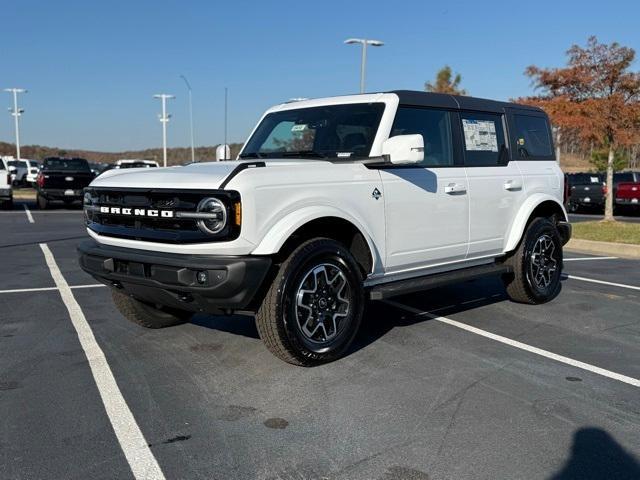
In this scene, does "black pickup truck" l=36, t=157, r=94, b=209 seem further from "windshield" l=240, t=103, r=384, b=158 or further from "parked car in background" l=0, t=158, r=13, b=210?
"windshield" l=240, t=103, r=384, b=158

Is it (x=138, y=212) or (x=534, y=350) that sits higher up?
(x=138, y=212)

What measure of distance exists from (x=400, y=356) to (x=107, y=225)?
2.41m

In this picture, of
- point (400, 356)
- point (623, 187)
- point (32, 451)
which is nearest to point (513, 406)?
point (400, 356)

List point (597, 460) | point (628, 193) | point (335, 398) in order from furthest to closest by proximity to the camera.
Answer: point (628, 193)
point (335, 398)
point (597, 460)

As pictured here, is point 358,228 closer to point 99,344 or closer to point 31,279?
point 99,344

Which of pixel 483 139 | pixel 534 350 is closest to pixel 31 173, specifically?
pixel 483 139

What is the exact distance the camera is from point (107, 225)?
4.70 meters

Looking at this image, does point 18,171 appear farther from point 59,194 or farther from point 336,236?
point 336,236

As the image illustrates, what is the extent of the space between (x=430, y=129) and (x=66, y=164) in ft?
66.6

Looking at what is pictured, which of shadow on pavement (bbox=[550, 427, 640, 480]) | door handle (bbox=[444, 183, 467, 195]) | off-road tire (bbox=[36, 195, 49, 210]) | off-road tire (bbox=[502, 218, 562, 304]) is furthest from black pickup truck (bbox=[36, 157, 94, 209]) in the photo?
shadow on pavement (bbox=[550, 427, 640, 480])

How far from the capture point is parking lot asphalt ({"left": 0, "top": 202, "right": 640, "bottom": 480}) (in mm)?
3055

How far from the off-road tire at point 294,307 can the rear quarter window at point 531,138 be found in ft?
9.32

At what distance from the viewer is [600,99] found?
15047 mm

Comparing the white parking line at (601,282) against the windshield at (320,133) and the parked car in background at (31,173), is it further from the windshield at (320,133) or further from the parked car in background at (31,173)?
the parked car in background at (31,173)
